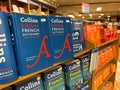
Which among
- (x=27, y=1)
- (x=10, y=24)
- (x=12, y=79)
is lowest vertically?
(x=12, y=79)

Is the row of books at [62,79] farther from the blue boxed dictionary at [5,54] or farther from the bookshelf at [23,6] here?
the bookshelf at [23,6]

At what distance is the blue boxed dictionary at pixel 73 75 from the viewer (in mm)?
1365

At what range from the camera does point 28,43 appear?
0.88 m

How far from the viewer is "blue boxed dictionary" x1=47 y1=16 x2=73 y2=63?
3.63ft

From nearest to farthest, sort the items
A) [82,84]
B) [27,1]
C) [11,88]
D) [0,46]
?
[0,46]
[11,88]
[82,84]
[27,1]

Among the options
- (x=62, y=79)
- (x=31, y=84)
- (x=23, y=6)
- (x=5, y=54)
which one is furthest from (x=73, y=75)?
(x=23, y=6)

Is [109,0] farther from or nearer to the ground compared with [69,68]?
farther from the ground

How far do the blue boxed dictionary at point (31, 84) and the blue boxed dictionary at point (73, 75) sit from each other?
354 millimetres

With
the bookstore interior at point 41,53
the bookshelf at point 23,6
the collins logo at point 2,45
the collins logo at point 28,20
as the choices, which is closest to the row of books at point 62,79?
the bookstore interior at point 41,53

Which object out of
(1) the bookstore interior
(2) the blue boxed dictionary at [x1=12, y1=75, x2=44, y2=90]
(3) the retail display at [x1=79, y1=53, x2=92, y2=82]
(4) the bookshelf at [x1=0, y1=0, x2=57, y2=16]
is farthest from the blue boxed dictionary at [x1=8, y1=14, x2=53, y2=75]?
(4) the bookshelf at [x1=0, y1=0, x2=57, y2=16]

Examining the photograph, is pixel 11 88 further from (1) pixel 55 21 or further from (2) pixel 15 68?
(1) pixel 55 21

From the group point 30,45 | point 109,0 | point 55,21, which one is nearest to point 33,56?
point 30,45

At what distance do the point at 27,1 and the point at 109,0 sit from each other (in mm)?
7133

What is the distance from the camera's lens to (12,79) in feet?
2.55
